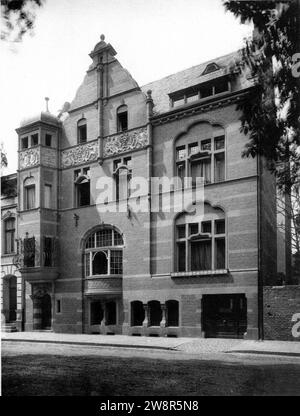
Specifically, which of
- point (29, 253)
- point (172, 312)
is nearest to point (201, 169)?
point (172, 312)

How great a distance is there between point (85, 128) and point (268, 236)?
12.6m

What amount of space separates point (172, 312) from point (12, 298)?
12.4m

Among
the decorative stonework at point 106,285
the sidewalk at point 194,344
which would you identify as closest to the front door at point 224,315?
the sidewalk at point 194,344

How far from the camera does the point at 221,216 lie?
24031mm

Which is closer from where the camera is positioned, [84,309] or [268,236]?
[268,236]

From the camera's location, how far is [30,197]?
29922 millimetres

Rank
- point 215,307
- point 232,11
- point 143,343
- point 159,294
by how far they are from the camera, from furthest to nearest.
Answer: point 159,294 < point 215,307 < point 143,343 < point 232,11

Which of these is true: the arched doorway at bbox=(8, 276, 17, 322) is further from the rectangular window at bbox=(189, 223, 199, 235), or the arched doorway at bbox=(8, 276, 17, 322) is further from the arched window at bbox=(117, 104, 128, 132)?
the rectangular window at bbox=(189, 223, 199, 235)

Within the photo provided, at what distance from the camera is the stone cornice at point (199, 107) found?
23.8 m

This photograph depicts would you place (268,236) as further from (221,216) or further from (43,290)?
(43,290)

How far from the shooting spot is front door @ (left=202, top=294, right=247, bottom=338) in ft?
75.8

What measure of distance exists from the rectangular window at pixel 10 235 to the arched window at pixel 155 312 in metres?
10.7
